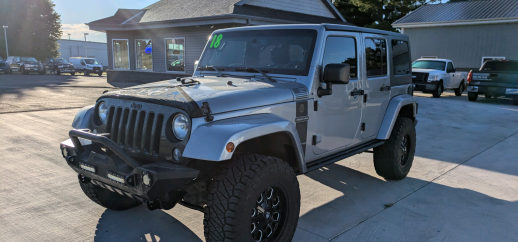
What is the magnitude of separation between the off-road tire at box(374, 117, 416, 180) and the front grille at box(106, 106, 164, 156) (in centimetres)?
308

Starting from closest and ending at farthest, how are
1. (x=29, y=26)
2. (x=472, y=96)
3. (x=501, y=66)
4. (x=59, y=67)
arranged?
(x=501, y=66) → (x=472, y=96) → (x=59, y=67) → (x=29, y=26)

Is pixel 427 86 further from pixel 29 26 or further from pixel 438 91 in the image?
pixel 29 26

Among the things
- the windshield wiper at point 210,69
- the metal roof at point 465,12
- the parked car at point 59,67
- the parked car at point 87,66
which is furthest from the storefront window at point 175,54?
the parked car at point 59,67

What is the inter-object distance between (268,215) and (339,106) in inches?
57.9

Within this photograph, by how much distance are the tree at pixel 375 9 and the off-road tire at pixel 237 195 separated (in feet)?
96.5

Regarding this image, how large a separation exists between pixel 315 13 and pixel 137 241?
1775cm

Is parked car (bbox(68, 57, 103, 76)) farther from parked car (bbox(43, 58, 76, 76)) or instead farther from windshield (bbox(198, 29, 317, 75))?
windshield (bbox(198, 29, 317, 75))

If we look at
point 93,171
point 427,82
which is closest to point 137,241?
point 93,171

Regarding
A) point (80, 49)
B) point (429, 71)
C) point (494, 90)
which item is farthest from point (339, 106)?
point (80, 49)

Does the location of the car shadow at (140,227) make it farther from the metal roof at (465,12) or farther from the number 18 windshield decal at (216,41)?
the metal roof at (465,12)

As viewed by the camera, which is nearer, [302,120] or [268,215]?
[268,215]

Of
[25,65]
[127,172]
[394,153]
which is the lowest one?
[394,153]

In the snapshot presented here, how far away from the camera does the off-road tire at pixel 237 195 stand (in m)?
2.64

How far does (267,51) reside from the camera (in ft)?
12.9
